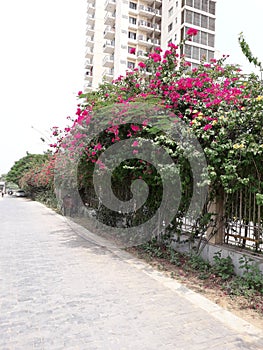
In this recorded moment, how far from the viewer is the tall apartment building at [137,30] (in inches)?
1388

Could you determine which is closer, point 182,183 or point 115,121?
point 182,183

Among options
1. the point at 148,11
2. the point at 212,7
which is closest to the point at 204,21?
the point at 212,7

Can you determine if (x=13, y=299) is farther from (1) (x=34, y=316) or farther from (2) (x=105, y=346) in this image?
(2) (x=105, y=346)

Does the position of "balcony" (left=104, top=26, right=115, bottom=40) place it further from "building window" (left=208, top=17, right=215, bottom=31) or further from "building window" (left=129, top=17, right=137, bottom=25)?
"building window" (left=208, top=17, right=215, bottom=31)

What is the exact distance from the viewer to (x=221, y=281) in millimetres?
4598

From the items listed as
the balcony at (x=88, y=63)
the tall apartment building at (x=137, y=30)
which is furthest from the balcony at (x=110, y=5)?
A: the balcony at (x=88, y=63)

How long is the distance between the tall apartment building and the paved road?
1255 inches

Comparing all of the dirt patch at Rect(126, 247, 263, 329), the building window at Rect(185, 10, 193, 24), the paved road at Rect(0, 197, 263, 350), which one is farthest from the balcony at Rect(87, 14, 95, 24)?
the dirt patch at Rect(126, 247, 263, 329)

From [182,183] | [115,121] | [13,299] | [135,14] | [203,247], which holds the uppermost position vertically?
[135,14]

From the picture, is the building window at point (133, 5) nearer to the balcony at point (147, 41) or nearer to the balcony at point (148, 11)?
the balcony at point (148, 11)

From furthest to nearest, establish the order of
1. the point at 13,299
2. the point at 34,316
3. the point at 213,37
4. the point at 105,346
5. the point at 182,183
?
1. the point at 213,37
2. the point at 182,183
3. the point at 13,299
4. the point at 34,316
5. the point at 105,346

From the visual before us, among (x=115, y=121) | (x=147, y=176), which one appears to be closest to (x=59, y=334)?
(x=147, y=176)

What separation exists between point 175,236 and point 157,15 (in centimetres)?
4335

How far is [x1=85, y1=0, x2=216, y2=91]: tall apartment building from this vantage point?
116 feet
